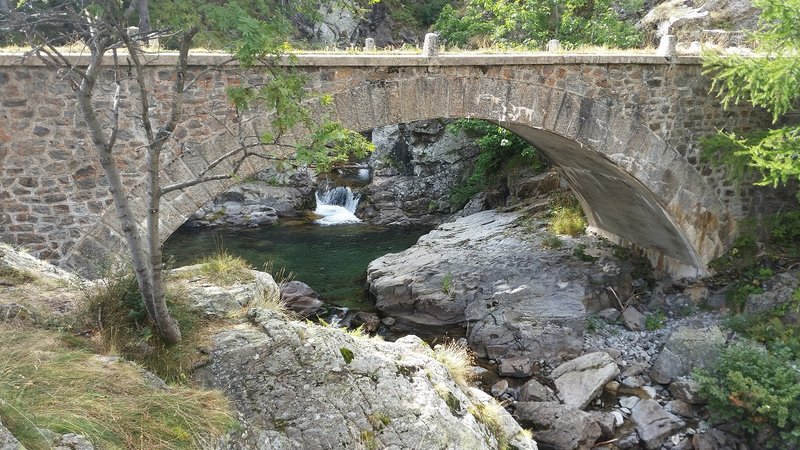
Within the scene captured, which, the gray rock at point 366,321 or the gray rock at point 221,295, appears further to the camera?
the gray rock at point 366,321

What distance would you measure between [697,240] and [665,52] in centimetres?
335

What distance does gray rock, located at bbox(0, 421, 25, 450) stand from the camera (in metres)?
2.60

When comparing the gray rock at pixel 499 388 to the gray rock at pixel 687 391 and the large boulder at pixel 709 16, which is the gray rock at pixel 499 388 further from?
the large boulder at pixel 709 16

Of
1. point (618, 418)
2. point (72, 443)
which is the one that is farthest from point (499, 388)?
point (72, 443)

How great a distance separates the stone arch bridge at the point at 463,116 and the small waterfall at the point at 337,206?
8862 mm

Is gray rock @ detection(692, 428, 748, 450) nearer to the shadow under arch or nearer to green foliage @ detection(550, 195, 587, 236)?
the shadow under arch

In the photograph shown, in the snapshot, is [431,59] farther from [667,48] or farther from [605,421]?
[605,421]

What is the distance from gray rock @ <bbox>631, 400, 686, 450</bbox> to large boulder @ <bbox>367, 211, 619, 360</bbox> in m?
1.63

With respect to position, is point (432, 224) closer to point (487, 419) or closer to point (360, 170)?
point (360, 170)

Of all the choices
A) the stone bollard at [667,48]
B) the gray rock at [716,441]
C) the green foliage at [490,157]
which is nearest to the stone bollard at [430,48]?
the stone bollard at [667,48]

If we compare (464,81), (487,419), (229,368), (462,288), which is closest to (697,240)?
(462,288)

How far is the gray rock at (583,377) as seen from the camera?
8648 millimetres

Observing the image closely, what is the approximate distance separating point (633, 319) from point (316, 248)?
8.60 m

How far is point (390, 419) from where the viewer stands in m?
4.58
